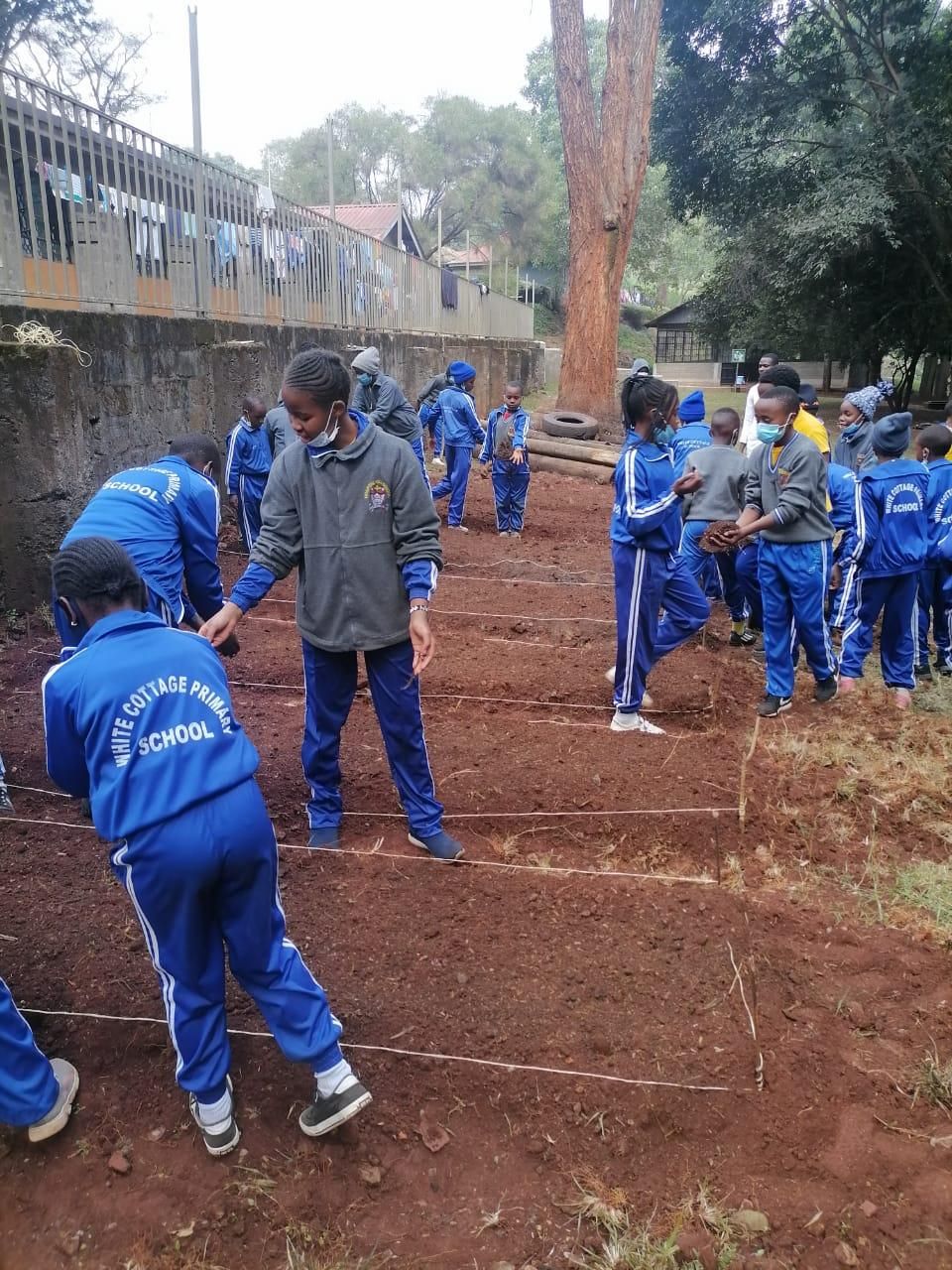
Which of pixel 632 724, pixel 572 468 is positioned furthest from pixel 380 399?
pixel 572 468

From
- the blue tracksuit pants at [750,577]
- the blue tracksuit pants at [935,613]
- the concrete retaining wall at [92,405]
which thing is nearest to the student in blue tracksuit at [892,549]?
the blue tracksuit pants at [935,613]

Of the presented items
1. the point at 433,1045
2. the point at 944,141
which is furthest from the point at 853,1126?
the point at 944,141

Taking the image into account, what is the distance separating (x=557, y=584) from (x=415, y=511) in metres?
4.95

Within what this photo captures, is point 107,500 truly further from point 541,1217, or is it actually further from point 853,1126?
point 853,1126

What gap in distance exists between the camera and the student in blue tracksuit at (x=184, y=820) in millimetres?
2227

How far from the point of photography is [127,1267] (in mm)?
2271

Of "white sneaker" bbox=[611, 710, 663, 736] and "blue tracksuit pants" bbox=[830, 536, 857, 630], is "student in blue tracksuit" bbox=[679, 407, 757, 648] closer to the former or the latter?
"blue tracksuit pants" bbox=[830, 536, 857, 630]

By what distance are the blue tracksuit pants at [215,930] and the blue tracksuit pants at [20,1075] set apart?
1.36ft

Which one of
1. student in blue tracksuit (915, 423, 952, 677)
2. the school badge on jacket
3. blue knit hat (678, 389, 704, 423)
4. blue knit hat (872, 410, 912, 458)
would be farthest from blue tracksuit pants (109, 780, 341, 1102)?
blue knit hat (678, 389, 704, 423)

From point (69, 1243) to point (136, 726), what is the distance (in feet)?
4.26

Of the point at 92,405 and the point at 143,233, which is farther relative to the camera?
the point at 143,233

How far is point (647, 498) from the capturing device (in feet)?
15.8

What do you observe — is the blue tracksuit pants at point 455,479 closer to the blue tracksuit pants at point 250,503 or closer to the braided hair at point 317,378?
the blue tracksuit pants at point 250,503

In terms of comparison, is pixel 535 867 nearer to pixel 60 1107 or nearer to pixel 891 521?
pixel 60 1107
